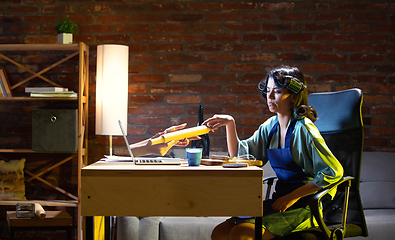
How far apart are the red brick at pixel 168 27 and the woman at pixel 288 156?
1224 millimetres

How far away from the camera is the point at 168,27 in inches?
118

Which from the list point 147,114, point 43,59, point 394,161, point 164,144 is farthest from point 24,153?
point 394,161

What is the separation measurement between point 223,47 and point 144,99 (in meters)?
0.75

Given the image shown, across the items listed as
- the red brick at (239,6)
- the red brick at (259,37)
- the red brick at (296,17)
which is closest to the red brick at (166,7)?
the red brick at (239,6)

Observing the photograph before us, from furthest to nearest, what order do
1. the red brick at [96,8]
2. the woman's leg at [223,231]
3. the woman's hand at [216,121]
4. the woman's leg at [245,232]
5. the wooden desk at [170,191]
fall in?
1. the red brick at [96,8]
2. the woman's hand at [216,121]
3. the woman's leg at [223,231]
4. the woman's leg at [245,232]
5. the wooden desk at [170,191]

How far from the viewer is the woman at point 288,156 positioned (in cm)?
164

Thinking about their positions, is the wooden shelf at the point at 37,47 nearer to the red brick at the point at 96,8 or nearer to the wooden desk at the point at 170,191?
the red brick at the point at 96,8

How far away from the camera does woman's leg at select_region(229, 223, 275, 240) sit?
1.60 metres

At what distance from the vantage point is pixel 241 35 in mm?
2982

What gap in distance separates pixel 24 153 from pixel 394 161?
2.81 metres

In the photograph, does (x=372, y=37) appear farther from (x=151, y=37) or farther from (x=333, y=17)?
(x=151, y=37)

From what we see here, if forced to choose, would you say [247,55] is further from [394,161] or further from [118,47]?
[394,161]

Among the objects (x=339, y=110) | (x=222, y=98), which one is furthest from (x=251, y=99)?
(x=339, y=110)

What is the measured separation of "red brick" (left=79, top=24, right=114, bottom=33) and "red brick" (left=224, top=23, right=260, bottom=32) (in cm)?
93
